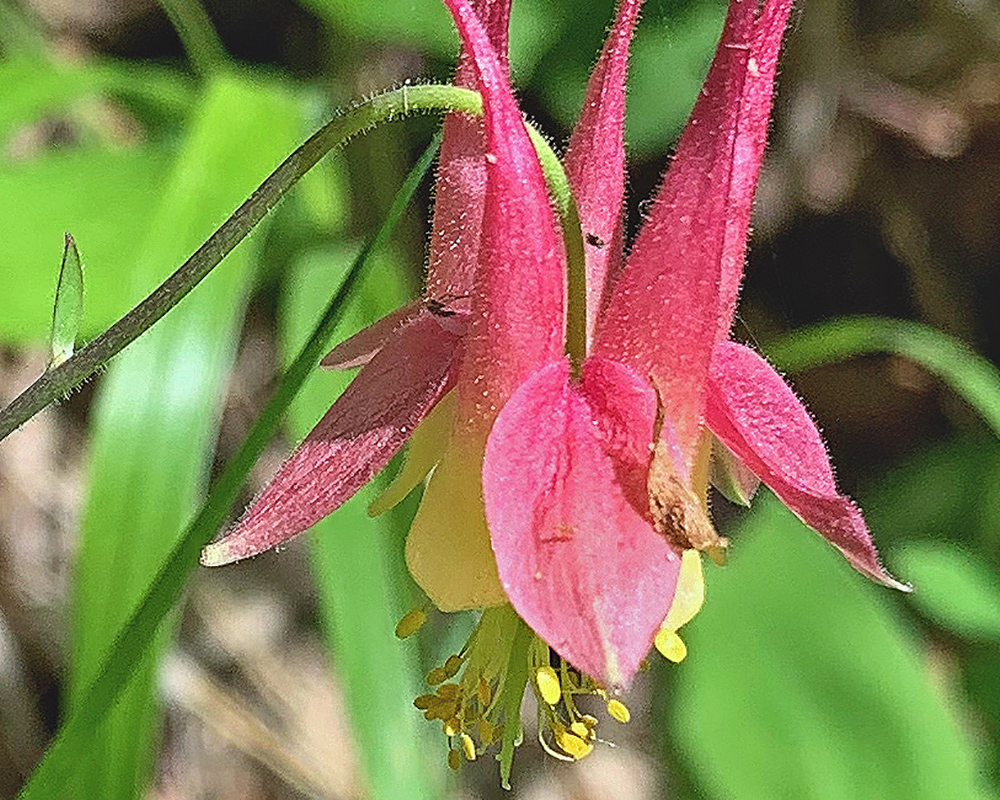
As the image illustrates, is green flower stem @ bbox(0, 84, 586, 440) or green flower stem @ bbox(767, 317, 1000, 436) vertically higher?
green flower stem @ bbox(0, 84, 586, 440)

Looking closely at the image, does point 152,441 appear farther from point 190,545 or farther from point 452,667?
point 452,667

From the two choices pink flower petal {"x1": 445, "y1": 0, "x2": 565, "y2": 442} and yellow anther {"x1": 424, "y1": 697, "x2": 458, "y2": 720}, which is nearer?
pink flower petal {"x1": 445, "y1": 0, "x2": 565, "y2": 442}

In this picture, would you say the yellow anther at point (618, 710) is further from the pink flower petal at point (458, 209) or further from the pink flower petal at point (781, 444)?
the pink flower petal at point (458, 209)

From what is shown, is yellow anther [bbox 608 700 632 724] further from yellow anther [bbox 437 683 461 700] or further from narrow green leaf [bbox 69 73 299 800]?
narrow green leaf [bbox 69 73 299 800]

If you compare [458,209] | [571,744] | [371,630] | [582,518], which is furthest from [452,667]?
[371,630]

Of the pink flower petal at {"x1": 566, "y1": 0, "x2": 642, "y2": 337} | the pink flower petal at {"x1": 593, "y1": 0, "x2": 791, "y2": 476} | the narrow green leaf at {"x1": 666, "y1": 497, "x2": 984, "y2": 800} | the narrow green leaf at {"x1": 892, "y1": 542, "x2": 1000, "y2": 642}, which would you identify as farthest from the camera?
the narrow green leaf at {"x1": 892, "y1": 542, "x2": 1000, "y2": 642}

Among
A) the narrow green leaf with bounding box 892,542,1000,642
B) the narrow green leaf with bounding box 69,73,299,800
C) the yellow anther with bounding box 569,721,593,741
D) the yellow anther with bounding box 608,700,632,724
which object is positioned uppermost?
the yellow anther with bounding box 608,700,632,724

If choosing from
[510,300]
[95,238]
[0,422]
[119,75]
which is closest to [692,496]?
[510,300]

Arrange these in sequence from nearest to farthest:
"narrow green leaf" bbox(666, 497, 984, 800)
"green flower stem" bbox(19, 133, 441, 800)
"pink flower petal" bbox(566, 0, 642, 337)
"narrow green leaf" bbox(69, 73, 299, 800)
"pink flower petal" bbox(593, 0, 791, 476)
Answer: "pink flower petal" bbox(593, 0, 791, 476) → "pink flower petal" bbox(566, 0, 642, 337) → "green flower stem" bbox(19, 133, 441, 800) → "narrow green leaf" bbox(69, 73, 299, 800) → "narrow green leaf" bbox(666, 497, 984, 800)

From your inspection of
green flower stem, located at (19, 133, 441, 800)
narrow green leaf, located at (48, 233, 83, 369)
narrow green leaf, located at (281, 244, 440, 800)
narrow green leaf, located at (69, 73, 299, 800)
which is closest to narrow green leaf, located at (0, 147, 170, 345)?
narrow green leaf, located at (69, 73, 299, 800)
